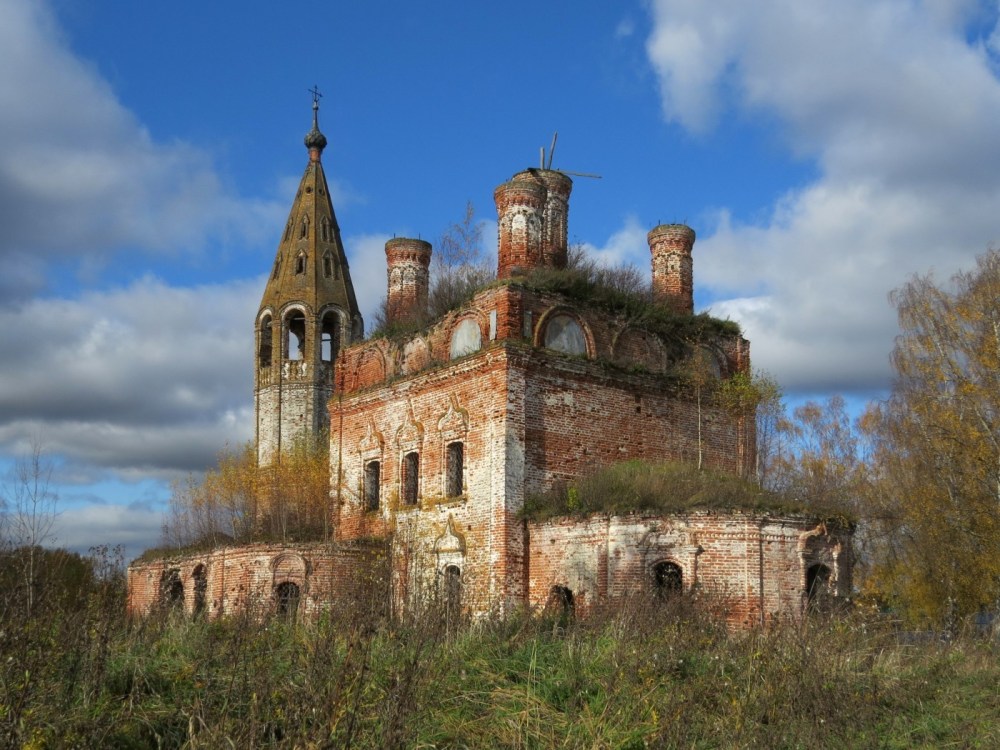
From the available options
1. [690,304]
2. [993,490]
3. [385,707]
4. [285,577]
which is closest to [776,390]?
[690,304]

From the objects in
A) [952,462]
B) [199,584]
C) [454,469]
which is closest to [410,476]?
[454,469]

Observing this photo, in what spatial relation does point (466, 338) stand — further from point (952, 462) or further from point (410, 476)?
point (952, 462)

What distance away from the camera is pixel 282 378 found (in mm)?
36844

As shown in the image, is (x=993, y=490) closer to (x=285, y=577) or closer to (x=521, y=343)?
(x=521, y=343)

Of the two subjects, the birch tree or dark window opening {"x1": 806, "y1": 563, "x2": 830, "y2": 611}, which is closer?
dark window opening {"x1": 806, "y1": 563, "x2": 830, "y2": 611}

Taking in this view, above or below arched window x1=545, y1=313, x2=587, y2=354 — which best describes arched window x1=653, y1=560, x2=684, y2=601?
below

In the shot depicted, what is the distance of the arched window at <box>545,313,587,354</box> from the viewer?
741 inches

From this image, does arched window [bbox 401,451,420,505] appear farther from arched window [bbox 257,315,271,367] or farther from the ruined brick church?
arched window [bbox 257,315,271,367]

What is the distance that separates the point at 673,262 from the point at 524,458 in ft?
24.4

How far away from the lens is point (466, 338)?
64.0ft

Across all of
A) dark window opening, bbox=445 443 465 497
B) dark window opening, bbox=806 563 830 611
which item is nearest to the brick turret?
dark window opening, bbox=445 443 465 497

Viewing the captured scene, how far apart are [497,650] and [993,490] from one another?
50.0 feet

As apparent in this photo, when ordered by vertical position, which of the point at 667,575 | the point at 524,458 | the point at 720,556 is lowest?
the point at 667,575

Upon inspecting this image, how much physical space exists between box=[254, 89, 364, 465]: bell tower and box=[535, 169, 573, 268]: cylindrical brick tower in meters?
16.8
